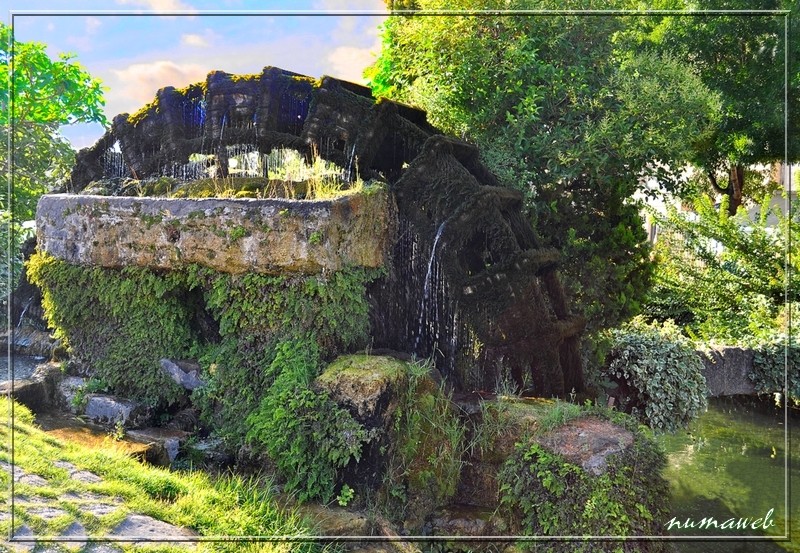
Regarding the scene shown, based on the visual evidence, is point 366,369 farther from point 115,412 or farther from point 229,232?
point 115,412

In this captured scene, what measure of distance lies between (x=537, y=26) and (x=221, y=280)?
445 centimetres

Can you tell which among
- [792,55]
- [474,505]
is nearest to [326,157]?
[474,505]

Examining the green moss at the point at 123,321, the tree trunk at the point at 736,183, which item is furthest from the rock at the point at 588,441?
the tree trunk at the point at 736,183

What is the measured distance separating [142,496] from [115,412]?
1.78 meters

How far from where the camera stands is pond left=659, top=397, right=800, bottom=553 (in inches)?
239

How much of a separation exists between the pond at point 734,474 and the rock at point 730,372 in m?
0.58

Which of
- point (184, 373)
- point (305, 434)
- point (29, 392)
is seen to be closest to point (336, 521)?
point (305, 434)

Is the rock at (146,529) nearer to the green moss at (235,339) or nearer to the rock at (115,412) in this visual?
the green moss at (235,339)

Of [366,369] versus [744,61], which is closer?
[366,369]

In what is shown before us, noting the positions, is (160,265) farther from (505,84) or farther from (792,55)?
(792,55)

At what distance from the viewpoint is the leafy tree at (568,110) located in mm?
6785

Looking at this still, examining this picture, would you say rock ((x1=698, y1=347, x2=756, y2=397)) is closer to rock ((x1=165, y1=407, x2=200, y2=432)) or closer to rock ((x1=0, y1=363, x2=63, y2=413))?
rock ((x1=165, y1=407, x2=200, y2=432))

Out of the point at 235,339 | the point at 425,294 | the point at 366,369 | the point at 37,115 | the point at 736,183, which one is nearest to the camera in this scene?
the point at 366,369

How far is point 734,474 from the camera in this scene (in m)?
7.50
